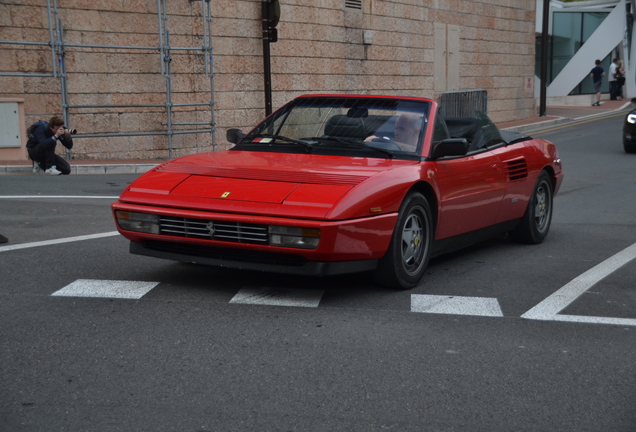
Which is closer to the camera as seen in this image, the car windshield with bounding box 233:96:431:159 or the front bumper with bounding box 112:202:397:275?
the front bumper with bounding box 112:202:397:275

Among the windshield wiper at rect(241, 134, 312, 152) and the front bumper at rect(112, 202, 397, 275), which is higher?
the windshield wiper at rect(241, 134, 312, 152)

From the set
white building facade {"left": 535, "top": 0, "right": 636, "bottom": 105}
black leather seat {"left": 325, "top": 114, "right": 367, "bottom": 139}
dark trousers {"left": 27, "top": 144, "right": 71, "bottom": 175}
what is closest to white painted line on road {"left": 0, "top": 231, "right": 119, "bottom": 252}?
black leather seat {"left": 325, "top": 114, "right": 367, "bottom": 139}

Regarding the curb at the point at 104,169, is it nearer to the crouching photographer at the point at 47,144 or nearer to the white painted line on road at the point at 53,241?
the crouching photographer at the point at 47,144

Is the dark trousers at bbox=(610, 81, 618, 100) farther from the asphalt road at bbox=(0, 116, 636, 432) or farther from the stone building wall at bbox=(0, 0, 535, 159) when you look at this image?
the asphalt road at bbox=(0, 116, 636, 432)

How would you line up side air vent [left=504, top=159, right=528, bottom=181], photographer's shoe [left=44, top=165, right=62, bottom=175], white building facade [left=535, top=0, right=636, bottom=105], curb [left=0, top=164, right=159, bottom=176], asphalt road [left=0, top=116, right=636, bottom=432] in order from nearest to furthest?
asphalt road [left=0, top=116, right=636, bottom=432] → side air vent [left=504, top=159, right=528, bottom=181] → photographer's shoe [left=44, top=165, right=62, bottom=175] → curb [left=0, top=164, right=159, bottom=176] → white building facade [left=535, top=0, right=636, bottom=105]

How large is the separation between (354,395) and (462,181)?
3202 mm

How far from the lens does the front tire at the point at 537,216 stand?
26.7 feet

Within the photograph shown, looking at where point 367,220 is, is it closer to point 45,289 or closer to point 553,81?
point 45,289

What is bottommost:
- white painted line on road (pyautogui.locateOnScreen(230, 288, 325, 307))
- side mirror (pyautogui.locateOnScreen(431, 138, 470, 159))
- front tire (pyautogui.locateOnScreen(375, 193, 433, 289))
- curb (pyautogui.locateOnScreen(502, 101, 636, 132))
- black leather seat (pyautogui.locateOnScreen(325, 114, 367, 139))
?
curb (pyautogui.locateOnScreen(502, 101, 636, 132))

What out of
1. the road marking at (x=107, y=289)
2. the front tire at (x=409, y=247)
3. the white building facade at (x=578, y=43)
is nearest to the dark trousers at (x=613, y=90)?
the white building facade at (x=578, y=43)

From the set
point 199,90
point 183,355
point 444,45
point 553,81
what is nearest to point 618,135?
point 444,45

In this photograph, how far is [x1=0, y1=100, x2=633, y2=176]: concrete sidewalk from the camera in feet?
50.2

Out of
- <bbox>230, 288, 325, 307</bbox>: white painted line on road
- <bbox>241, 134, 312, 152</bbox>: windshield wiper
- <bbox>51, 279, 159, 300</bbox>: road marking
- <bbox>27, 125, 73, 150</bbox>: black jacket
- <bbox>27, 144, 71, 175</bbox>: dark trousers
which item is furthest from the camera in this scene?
<bbox>27, 144, 71, 175</bbox>: dark trousers

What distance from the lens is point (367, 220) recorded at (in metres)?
5.51
